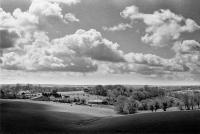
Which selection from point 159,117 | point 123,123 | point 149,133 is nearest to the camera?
point 149,133

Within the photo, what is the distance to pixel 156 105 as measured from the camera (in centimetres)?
12319

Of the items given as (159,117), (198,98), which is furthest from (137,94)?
(159,117)

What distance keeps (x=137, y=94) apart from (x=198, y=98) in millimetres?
50061

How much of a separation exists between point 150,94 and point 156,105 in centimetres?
6641

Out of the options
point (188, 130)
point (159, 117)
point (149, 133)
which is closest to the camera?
point (149, 133)

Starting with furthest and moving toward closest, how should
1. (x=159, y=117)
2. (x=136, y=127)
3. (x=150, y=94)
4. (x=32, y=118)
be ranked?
(x=150, y=94)
(x=32, y=118)
(x=159, y=117)
(x=136, y=127)

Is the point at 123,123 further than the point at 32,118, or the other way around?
the point at 32,118

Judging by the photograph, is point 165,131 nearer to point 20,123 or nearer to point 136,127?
point 136,127

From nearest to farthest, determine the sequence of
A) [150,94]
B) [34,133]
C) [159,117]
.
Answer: [34,133], [159,117], [150,94]

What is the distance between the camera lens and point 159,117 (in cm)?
4844

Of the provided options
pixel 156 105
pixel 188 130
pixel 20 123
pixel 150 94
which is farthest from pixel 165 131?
pixel 150 94

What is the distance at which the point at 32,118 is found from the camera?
52.9m

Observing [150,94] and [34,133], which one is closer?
[34,133]

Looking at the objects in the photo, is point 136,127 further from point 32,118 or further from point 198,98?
point 198,98
